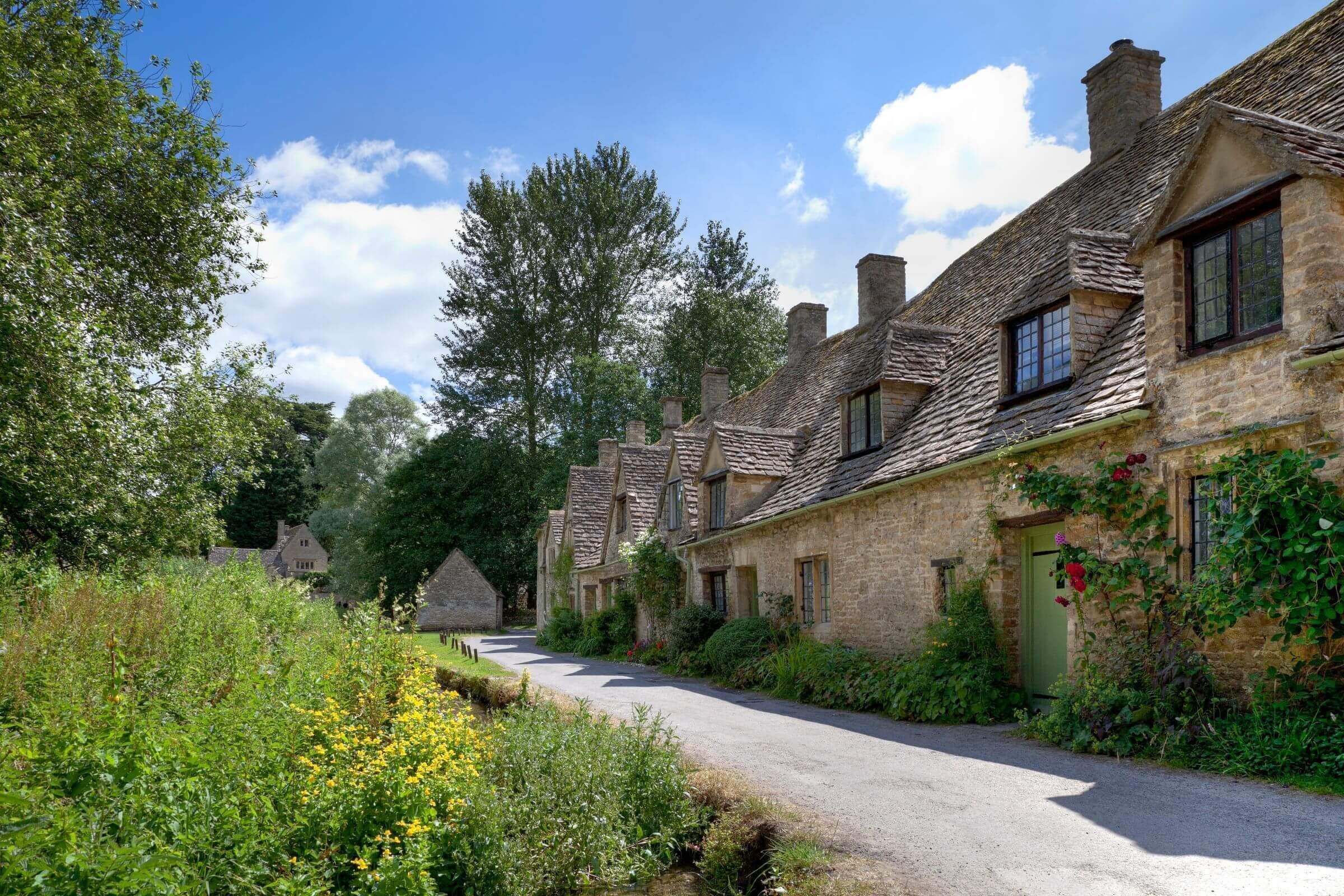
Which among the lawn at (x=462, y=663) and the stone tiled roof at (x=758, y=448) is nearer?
the lawn at (x=462, y=663)

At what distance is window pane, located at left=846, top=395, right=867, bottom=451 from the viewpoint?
54.6 ft

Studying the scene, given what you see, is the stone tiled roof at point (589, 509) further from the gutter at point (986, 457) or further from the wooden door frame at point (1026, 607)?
the wooden door frame at point (1026, 607)

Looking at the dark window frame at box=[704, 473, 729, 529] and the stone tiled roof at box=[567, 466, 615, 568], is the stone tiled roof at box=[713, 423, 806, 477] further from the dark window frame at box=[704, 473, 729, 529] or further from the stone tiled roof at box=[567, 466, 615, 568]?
the stone tiled roof at box=[567, 466, 615, 568]

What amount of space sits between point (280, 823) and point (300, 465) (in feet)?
252

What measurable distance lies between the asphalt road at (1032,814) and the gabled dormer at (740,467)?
972 centimetres

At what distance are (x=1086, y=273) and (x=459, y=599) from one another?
38.8 meters

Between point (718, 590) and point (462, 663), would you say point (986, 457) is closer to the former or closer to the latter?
point (718, 590)

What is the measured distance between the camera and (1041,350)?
11.9 m

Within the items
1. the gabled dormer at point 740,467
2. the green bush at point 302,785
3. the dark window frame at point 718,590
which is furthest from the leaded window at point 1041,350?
the dark window frame at point 718,590

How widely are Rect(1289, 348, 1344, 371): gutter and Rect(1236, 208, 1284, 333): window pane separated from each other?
0.65 meters

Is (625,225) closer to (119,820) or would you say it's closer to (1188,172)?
(1188,172)

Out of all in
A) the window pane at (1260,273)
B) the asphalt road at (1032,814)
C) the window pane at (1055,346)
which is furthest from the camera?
the window pane at (1055,346)

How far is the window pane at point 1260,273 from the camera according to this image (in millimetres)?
8273

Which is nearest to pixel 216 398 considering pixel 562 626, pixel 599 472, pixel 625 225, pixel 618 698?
pixel 618 698
